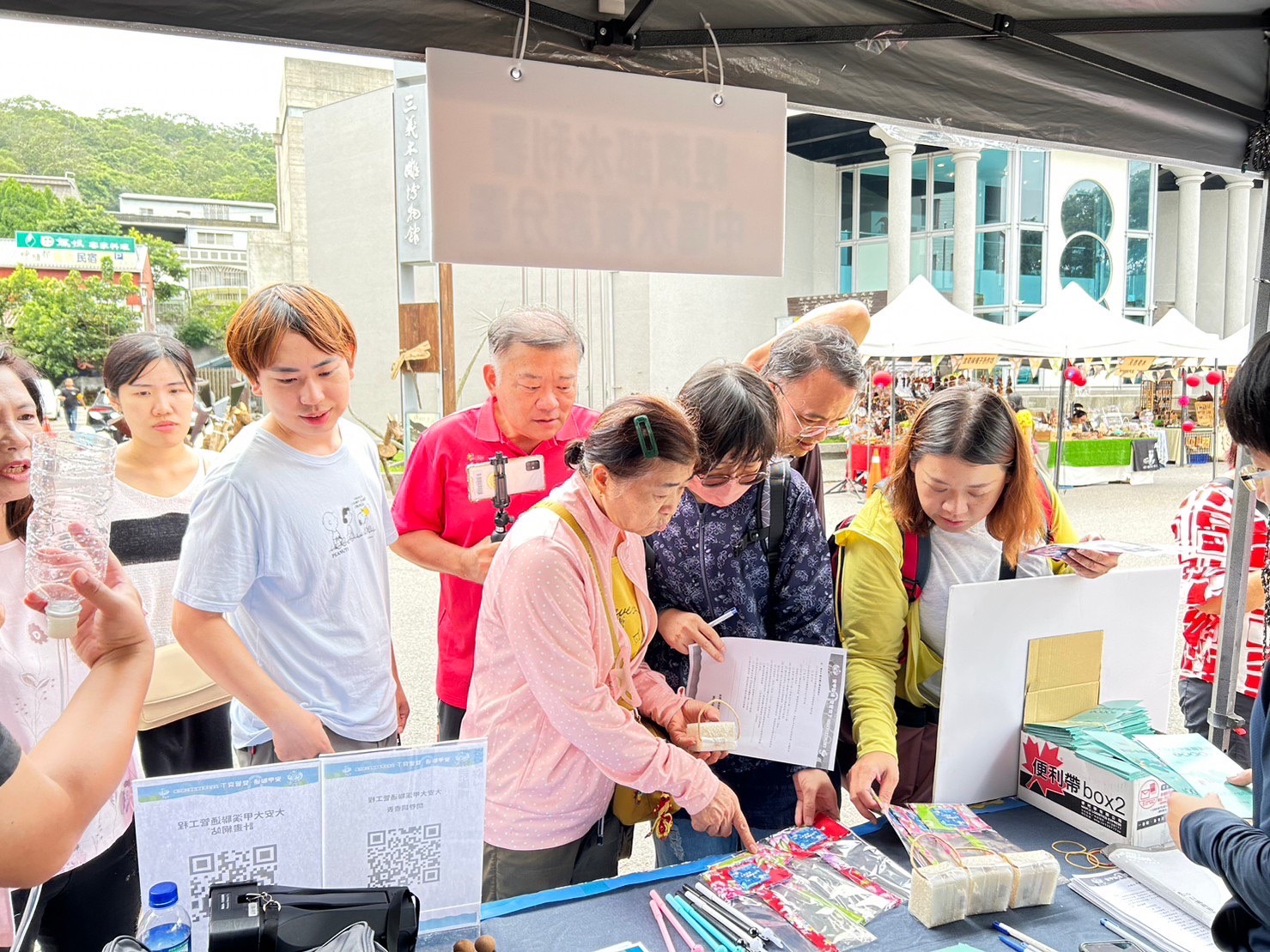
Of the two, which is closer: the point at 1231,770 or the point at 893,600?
the point at 1231,770

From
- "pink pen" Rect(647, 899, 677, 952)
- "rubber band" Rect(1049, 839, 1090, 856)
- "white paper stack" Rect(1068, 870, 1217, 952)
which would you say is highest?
"pink pen" Rect(647, 899, 677, 952)

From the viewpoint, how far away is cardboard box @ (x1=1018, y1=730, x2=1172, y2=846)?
1.31 m

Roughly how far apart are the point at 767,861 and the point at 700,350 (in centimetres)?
1391

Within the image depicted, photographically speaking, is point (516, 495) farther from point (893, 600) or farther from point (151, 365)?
point (151, 365)

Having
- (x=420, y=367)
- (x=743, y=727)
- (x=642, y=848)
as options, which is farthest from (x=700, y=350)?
(x=743, y=727)

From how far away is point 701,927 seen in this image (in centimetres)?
110

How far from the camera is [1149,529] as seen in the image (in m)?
8.22

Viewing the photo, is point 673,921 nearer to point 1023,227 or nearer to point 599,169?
point 599,169

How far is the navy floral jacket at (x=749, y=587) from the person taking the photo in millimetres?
1551

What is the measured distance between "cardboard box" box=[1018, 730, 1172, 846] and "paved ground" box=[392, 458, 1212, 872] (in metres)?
1.43

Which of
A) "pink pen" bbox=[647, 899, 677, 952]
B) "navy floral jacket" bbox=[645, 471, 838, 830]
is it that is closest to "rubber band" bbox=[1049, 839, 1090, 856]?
"navy floral jacket" bbox=[645, 471, 838, 830]

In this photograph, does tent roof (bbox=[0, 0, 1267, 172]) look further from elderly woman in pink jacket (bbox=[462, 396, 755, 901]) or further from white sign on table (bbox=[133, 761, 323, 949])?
white sign on table (bbox=[133, 761, 323, 949])

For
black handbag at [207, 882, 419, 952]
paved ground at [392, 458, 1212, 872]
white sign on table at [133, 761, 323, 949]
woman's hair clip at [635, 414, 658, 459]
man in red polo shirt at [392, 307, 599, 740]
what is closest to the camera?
black handbag at [207, 882, 419, 952]

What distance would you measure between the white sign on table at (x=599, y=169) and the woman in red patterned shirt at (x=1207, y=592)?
162 centimetres
